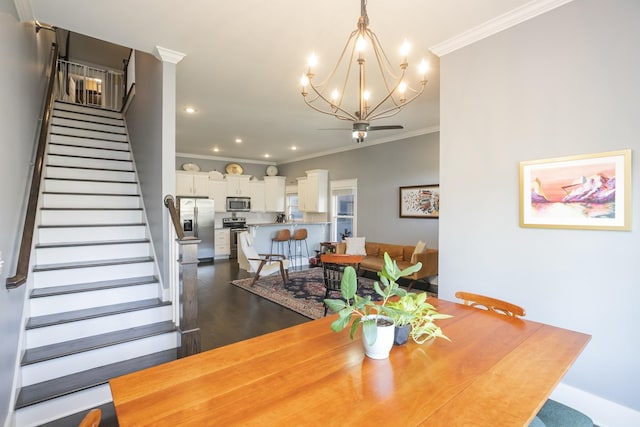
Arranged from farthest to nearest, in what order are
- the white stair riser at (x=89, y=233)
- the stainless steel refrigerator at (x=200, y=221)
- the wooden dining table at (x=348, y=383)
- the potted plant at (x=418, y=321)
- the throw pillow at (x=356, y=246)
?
the stainless steel refrigerator at (x=200, y=221) → the throw pillow at (x=356, y=246) → the white stair riser at (x=89, y=233) → the potted plant at (x=418, y=321) → the wooden dining table at (x=348, y=383)

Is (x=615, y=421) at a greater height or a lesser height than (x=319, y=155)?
lesser

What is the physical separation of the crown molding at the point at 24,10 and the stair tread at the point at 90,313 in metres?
2.29

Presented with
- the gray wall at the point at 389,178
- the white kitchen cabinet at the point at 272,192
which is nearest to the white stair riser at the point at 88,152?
the gray wall at the point at 389,178

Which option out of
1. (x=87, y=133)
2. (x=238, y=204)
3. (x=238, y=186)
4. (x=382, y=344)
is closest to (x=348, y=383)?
(x=382, y=344)

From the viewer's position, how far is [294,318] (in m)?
3.86

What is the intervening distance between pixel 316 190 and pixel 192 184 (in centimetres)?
322

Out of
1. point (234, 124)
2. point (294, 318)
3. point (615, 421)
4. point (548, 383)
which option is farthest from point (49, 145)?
point (615, 421)

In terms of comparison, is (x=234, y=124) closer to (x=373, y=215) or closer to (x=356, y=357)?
(x=373, y=215)

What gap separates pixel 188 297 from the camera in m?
2.55

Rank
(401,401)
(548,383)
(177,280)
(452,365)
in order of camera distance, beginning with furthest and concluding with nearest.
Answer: (177,280), (452,365), (548,383), (401,401)

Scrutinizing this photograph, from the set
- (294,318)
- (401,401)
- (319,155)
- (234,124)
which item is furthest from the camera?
(319,155)

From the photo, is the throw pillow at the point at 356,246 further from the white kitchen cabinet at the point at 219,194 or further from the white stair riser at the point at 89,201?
the white stair riser at the point at 89,201

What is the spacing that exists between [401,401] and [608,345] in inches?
74.1

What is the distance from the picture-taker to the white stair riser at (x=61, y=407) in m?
1.91
